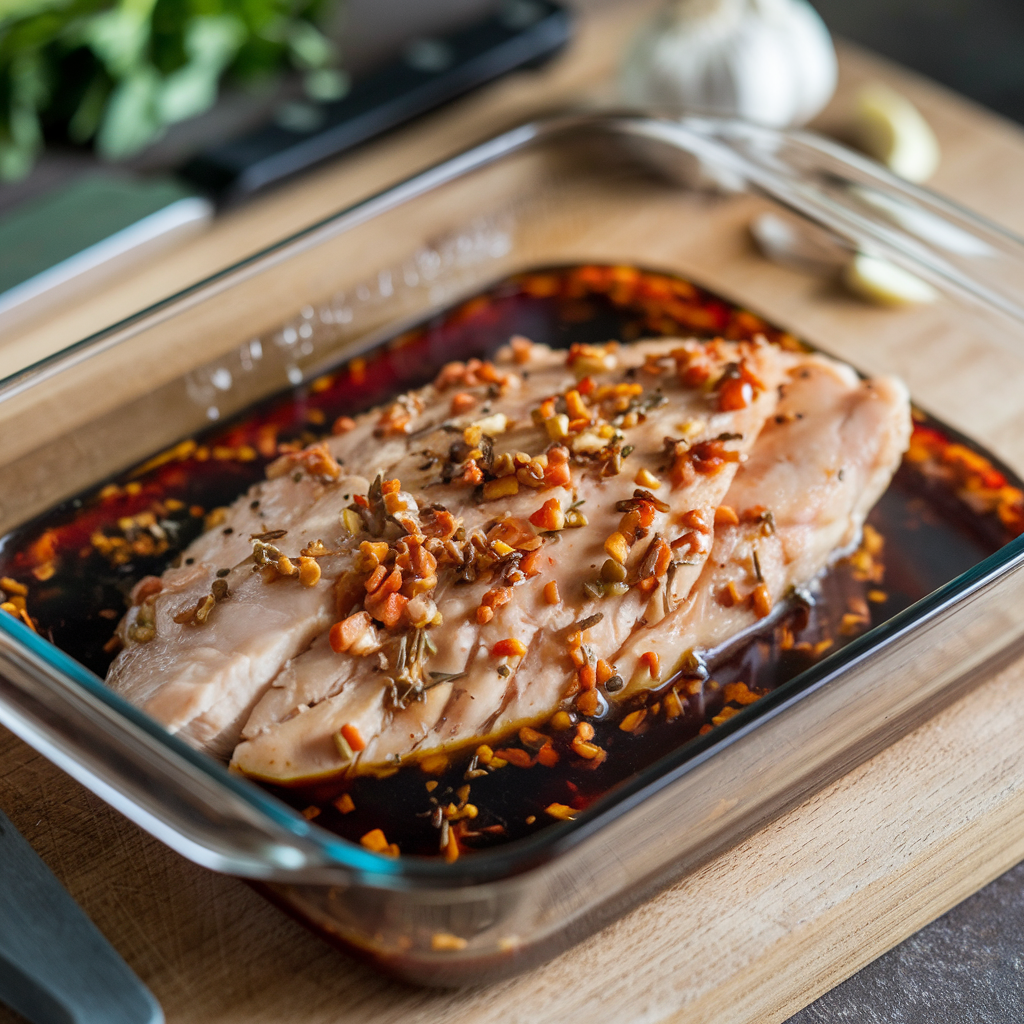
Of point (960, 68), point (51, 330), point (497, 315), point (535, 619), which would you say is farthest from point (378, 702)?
point (960, 68)

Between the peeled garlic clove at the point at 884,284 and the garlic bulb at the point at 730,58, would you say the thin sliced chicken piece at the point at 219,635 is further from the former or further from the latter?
the garlic bulb at the point at 730,58

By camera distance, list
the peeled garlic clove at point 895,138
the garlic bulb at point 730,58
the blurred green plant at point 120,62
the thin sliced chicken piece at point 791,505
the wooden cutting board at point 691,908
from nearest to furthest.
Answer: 1. the wooden cutting board at point 691,908
2. the thin sliced chicken piece at point 791,505
3. the garlic bulb at point 730,58
4. the peeled garlic clove at point 895,138
5. the blurred green plant at point 120,62

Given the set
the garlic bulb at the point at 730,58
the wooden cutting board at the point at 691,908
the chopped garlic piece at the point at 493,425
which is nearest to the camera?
the wooden cutting board at the point at 691,908

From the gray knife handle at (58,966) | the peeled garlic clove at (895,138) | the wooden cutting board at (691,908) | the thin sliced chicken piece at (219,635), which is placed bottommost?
the wooden cutting board at (691,908)

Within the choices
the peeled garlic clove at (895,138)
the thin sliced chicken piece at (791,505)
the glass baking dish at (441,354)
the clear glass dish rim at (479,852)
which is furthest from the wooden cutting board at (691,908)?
the peeled garlic clove at (895,138)

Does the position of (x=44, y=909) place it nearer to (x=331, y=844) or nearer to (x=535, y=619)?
(x=331, y=844)

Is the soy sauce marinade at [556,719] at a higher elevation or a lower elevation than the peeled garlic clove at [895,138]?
lower

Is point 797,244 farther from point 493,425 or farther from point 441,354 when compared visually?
point 493,425
